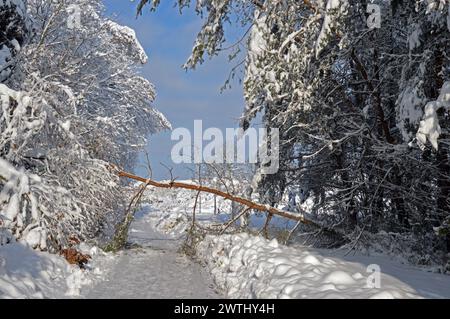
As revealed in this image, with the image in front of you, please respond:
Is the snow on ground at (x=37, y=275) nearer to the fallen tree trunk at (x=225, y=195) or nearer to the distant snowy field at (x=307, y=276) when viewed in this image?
the fallen tree trunk at (x=225, y=195)

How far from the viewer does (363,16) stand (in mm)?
9445

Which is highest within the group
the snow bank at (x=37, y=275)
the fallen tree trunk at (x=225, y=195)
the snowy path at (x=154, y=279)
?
the fallen tree trunk at (x=225, y=195)

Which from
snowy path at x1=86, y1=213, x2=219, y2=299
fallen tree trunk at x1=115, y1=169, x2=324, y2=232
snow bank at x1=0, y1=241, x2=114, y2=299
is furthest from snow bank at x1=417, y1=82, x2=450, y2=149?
snow bank at x1=0, y1=241, x2=114, y2=299

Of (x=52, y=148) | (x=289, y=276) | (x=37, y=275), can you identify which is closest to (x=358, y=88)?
(x=289, y=276)

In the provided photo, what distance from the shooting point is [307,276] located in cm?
575

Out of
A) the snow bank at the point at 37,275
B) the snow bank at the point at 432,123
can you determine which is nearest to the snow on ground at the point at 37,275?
the snow bank at the point at 37,275

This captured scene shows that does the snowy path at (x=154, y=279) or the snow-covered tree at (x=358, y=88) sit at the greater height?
the snow-covered tree at (x=358, y=88)

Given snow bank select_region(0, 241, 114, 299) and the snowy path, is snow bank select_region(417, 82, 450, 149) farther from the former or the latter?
snow bank select_region(0, 241, 114, 299)

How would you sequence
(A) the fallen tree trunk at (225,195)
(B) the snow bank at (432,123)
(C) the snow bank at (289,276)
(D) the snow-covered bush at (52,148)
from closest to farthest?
(C) the snow bank at (289,276) < (B) the snow bank at (432,123) < (D) the snow-covered bush at (52,148) < (A) the fallen tree trunk at (225,195)

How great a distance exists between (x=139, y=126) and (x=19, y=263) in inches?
608

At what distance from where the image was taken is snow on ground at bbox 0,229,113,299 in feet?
19.0

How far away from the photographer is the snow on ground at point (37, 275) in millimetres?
5777
